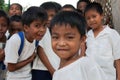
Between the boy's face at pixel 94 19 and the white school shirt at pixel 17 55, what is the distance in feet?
2.97

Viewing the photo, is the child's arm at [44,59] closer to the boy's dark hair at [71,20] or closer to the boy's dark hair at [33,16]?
the boy's dark hair at [33,16]

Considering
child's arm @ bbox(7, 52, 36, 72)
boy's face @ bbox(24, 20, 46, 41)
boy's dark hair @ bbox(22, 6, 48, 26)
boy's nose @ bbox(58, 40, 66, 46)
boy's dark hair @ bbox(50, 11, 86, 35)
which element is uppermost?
boy's dark hair @ bbox(50, 11, 86, 35)

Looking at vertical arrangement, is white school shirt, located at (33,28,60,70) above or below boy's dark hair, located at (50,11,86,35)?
below

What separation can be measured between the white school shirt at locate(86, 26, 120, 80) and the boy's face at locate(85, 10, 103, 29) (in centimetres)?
10

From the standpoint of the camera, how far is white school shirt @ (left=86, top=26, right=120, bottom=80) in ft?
13.3

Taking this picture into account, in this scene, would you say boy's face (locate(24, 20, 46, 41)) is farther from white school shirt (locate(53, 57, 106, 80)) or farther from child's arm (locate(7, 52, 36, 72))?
white school shirt (locate(53, 57, 106, 80))

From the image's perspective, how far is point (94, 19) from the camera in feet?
13.9

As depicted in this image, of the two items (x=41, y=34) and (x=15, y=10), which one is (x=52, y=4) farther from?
(x=15, y=10)

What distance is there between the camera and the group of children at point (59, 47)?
2.55 m

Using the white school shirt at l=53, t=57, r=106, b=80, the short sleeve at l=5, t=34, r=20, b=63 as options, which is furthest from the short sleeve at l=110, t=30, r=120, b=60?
the white school shirt at l=53, t=57, r=106, b=80

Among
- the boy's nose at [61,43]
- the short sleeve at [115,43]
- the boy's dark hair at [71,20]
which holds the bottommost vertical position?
the short sleeve at [115,43]

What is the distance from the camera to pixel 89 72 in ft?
8.10

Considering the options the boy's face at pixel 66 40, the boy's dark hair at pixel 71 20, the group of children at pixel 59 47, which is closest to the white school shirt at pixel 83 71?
the group of children at pixel 59 47

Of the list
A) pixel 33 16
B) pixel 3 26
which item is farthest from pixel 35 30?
pixel 3 26
